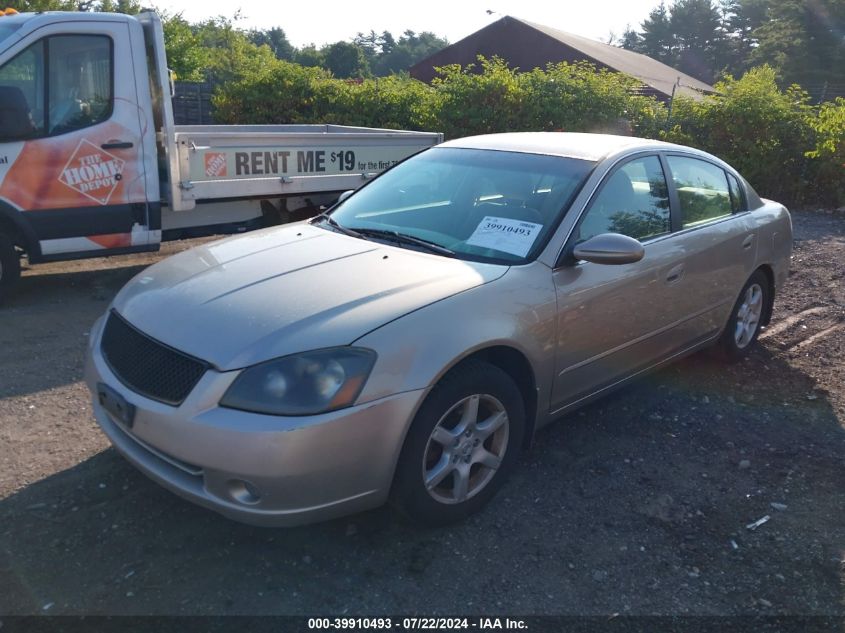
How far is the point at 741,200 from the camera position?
5203 millimetres

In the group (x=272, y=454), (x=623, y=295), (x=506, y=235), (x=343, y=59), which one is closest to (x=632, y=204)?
(x=623, y=295)

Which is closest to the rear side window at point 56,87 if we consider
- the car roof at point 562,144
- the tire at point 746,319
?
the car roof at point 562,144

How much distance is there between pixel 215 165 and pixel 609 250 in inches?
179

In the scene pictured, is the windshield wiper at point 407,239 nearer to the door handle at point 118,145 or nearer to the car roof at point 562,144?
the car roof at point 562,144

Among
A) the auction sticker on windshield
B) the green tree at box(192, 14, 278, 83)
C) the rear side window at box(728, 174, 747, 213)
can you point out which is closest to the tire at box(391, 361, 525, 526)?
the auction sticker on windshield

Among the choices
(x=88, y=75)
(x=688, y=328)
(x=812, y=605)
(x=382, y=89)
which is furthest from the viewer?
(x=382, y=89)

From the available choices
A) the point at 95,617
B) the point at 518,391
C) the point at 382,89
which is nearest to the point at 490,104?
the point at 382,89

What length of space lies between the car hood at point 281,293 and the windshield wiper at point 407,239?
0.09 m

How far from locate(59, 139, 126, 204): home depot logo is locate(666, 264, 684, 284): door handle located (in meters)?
4.63

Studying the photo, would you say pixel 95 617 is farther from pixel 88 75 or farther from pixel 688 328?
pixel 88 75

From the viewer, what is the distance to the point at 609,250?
3500 mm

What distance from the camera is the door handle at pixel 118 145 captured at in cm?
628

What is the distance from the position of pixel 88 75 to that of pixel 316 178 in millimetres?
2304

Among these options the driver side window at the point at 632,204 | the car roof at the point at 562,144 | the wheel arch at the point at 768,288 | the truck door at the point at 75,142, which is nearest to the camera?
the driver side window at the point at 632,204
